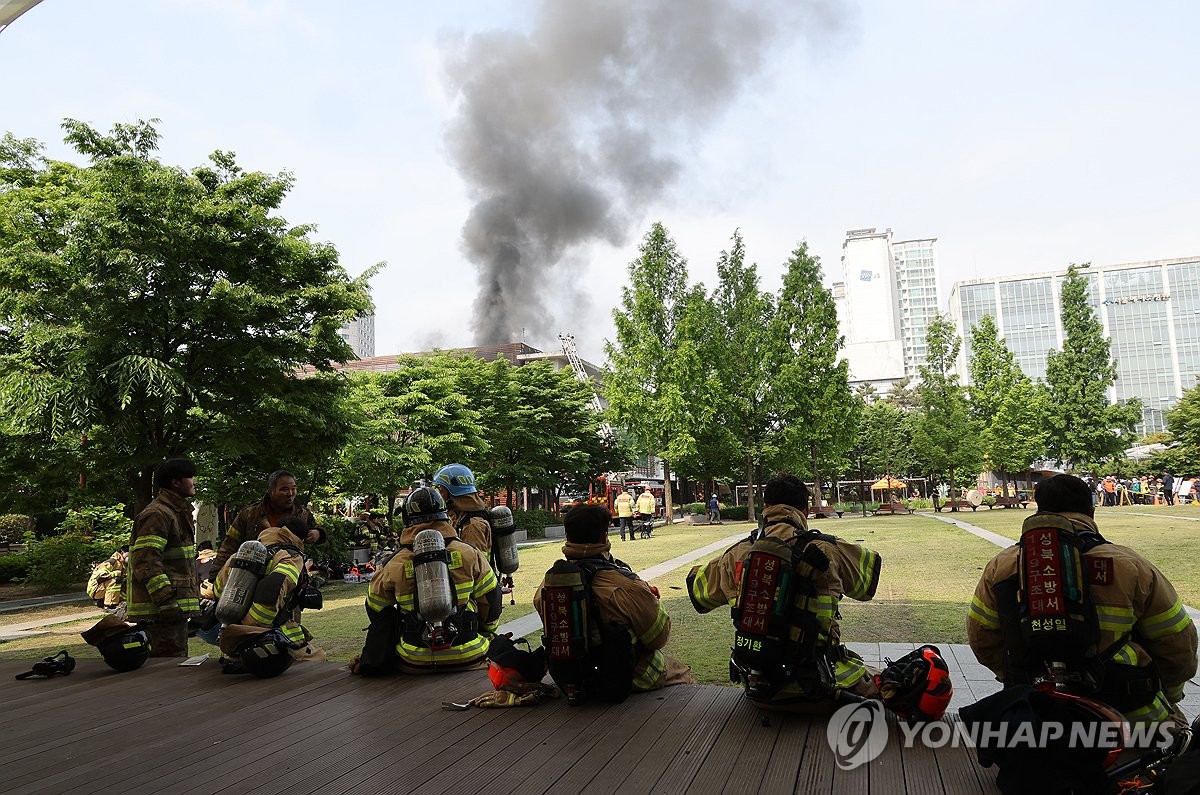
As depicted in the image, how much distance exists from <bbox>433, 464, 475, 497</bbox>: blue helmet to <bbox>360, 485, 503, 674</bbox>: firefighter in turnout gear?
52 centimetres

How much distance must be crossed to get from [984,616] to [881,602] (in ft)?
20.5

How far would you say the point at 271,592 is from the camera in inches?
219

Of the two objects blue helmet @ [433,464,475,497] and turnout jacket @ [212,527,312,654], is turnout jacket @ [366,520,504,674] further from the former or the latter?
turnout jacket @ [212,527,312,654]

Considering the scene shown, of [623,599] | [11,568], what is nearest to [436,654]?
[623,599]

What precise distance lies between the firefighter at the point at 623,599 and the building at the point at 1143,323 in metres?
106

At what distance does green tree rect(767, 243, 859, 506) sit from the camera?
1383 inches

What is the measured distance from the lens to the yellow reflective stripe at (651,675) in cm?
457

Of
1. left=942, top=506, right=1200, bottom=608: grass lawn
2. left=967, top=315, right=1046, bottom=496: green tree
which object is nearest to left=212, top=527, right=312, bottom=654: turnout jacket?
left=942, top=506, right=1200, bottom=608: grass lawn

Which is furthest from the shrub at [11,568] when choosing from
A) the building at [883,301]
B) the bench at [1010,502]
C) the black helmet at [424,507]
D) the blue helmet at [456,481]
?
the building at [883,301]

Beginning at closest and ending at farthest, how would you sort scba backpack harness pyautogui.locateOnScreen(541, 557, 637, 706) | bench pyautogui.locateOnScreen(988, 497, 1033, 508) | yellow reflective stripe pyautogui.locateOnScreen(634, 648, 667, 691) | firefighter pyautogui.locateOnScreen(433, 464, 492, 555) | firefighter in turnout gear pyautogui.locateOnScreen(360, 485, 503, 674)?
scba backpack harness pyautogui.locateOnScreen(541, 557, 637, 706) → yellow reflective stripe pyautogui.locateOnScreen(634, 648, 667, 691) → firefighter in turnout gear pyautogui.locateOnScreen(360, 485, 503, 674) → firefighter pyautogui.locateOnScreen(433, 464, 492, 555) → bench pyautogui.locateOnScreen(988, 497, 1033, 508)

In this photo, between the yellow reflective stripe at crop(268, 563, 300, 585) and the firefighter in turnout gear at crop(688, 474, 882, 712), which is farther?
the yellow reflective stripe at crop(268, 563, 300, 585)

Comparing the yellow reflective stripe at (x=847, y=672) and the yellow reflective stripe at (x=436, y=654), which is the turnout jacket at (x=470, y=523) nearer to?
the yellow reflective stripe at (x=436, y=654)

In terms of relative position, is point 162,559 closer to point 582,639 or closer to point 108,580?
point 582,639

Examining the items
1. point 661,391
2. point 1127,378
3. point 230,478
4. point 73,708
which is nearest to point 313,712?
point 73,708
